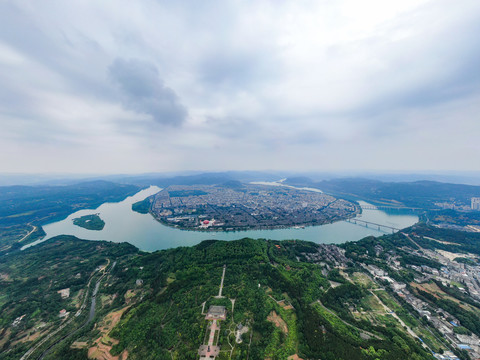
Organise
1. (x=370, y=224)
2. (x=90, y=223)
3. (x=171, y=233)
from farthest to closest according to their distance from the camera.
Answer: (x=370, y=224) → (x=90, y=223) → (x=171, y=233)

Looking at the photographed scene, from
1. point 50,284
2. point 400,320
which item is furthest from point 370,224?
point 50,284

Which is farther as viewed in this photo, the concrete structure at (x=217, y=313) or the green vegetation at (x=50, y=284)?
the green vegetation at (x=50, y=284)

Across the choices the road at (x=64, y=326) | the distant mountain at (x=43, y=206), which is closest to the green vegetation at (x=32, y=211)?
the distant mountain at (x=43, y=206)

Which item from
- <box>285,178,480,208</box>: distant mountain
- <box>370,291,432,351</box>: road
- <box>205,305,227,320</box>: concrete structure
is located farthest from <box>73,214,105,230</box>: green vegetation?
<box>285,178,480,208</box>: distant mountain

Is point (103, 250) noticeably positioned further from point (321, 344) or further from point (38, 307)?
point (321, 344)

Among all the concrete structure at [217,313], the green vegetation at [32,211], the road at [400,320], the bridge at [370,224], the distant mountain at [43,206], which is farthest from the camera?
the distant mountain at [43,206]

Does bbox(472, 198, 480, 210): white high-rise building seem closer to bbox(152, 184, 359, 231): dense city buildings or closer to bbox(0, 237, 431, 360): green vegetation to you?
bbox(152, 184, 359, 231): dense city buildings

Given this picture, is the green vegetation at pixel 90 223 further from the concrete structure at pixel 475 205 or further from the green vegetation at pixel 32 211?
the concrete structure at pixel 475 205

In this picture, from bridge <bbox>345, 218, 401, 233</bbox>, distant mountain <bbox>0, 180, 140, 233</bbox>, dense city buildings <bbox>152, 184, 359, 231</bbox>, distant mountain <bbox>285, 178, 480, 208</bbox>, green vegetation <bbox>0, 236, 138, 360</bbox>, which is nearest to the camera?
green vegetation <bbox>0, 236, 138, 360</bbox>

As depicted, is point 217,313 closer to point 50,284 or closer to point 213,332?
point 213,332

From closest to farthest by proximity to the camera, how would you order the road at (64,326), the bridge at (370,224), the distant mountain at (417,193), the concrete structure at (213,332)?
the concrete structure at (213,332), the road at (64,326), the bridge at (370,224), the distant mountain at (417,193)

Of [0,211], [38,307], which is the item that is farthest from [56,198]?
[38,307]
